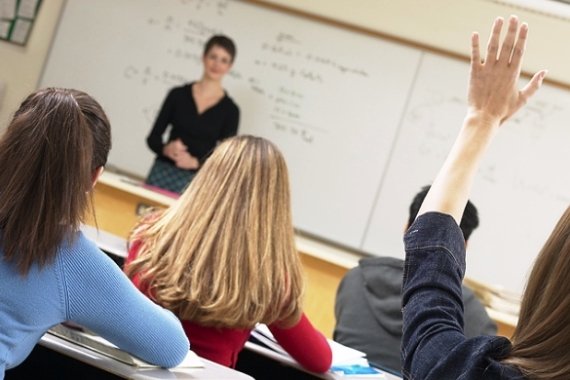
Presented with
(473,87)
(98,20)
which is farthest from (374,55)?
(473,87)

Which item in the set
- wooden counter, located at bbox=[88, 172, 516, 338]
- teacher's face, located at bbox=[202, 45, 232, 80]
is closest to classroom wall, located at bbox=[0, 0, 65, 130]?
wooden counter, located at bbox=[88, 172, 516, 338]

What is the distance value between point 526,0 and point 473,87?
3.95 meters

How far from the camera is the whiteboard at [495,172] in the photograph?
16.7ft

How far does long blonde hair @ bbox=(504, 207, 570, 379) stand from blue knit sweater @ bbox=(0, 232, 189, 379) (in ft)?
3.10

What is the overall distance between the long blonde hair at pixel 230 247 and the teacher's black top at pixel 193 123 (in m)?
2.88

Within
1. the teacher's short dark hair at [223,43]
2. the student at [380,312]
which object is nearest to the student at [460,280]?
the student at [380,312]

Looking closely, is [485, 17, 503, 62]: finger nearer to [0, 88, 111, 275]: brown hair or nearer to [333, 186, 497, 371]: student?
[0, 88, 111, 275]: brown hair

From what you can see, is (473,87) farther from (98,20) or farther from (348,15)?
(98,20)

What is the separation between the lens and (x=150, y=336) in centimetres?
175

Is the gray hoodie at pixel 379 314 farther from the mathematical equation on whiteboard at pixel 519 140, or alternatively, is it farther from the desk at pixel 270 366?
the mathematical equation on whiteboard at pixel 519 140

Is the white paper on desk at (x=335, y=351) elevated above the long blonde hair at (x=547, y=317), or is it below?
below

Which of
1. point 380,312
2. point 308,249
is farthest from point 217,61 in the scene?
point 380,312

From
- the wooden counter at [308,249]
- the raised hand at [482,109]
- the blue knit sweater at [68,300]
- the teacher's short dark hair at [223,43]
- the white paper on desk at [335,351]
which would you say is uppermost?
the teacher's short dark hair at [223,43]

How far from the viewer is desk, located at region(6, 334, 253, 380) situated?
1732 mm
